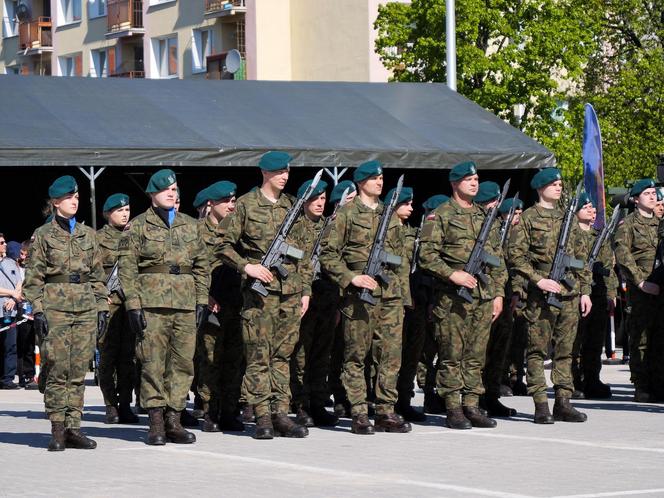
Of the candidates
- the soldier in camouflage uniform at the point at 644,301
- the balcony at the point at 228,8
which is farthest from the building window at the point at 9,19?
the soldier in camouflage uniform at the point at 644,301

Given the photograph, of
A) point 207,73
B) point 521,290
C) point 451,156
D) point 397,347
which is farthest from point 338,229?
point 207,73

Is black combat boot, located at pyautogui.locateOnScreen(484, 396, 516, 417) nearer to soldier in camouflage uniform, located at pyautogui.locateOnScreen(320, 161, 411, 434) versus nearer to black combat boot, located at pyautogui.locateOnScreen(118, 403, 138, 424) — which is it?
soldier in camouflage uniform, located at pyautogui.locateOnScreen(320, 161, 411, 434)

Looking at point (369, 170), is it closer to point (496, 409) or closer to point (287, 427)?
point (287, 427)

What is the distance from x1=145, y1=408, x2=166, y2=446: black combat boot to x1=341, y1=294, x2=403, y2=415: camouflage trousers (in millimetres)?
1517

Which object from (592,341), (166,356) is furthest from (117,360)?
(592,341)

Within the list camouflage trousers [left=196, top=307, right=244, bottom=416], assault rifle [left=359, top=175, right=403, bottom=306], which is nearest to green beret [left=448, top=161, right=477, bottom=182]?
assault rifle [left=359, top=175, right=403, bottom=306]

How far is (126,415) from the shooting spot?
14508 millimetres

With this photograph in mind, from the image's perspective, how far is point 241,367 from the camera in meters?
13.6

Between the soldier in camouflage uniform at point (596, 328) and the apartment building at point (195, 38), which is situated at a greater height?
the apartment building at point (195, 38)

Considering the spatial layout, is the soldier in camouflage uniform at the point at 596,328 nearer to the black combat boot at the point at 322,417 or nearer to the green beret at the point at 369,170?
the black combat boot at the point at 322,417

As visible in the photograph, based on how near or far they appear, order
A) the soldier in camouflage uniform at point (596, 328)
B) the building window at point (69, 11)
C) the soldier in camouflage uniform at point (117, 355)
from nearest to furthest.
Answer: the soldier in camouflage uniform at point (117, 355) < the soldier in camouflage uniform at point (596, 328) < the building window at point (69, 11)

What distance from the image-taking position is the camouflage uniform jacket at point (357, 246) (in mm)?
12945

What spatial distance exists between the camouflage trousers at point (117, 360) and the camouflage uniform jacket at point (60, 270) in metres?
2.35

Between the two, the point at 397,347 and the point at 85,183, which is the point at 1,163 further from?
the point at 397,347
